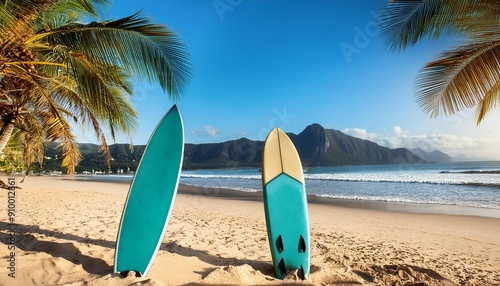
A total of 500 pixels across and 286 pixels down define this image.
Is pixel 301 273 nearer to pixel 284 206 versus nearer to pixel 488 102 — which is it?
pixel 284 206

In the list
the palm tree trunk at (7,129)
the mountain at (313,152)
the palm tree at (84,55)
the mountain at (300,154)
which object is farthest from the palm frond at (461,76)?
the mountain at (313,152)

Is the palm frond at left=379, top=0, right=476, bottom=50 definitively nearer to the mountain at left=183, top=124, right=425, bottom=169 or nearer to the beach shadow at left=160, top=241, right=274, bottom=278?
the beach shadow at left=160, top=241, right=274, bottom=278

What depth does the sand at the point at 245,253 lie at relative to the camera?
3.03 m

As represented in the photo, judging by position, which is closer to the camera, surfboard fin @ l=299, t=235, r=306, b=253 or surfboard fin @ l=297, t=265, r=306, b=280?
surfboard fin @ l=297, t=265, r=306, b=280

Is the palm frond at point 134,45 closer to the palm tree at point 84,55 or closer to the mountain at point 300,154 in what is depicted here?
the palm tree at point 84,55

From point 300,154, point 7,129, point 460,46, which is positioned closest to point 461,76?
point 460,46

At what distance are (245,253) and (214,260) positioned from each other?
557mm

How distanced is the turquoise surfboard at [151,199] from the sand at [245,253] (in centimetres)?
21

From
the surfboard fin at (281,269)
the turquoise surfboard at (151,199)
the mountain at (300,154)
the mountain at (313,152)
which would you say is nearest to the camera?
the turquoise surfboard at (151,199)

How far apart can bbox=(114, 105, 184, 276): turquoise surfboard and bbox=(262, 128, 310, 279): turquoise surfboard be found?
105 centimetres

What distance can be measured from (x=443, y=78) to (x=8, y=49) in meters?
4.84

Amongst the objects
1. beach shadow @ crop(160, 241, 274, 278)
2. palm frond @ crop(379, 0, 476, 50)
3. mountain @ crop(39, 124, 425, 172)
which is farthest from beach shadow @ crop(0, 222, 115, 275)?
mountain @ crop(39, 124, 425, 172)

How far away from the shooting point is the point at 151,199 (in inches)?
132

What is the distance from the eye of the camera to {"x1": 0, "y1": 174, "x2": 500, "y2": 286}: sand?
9.93 ft
